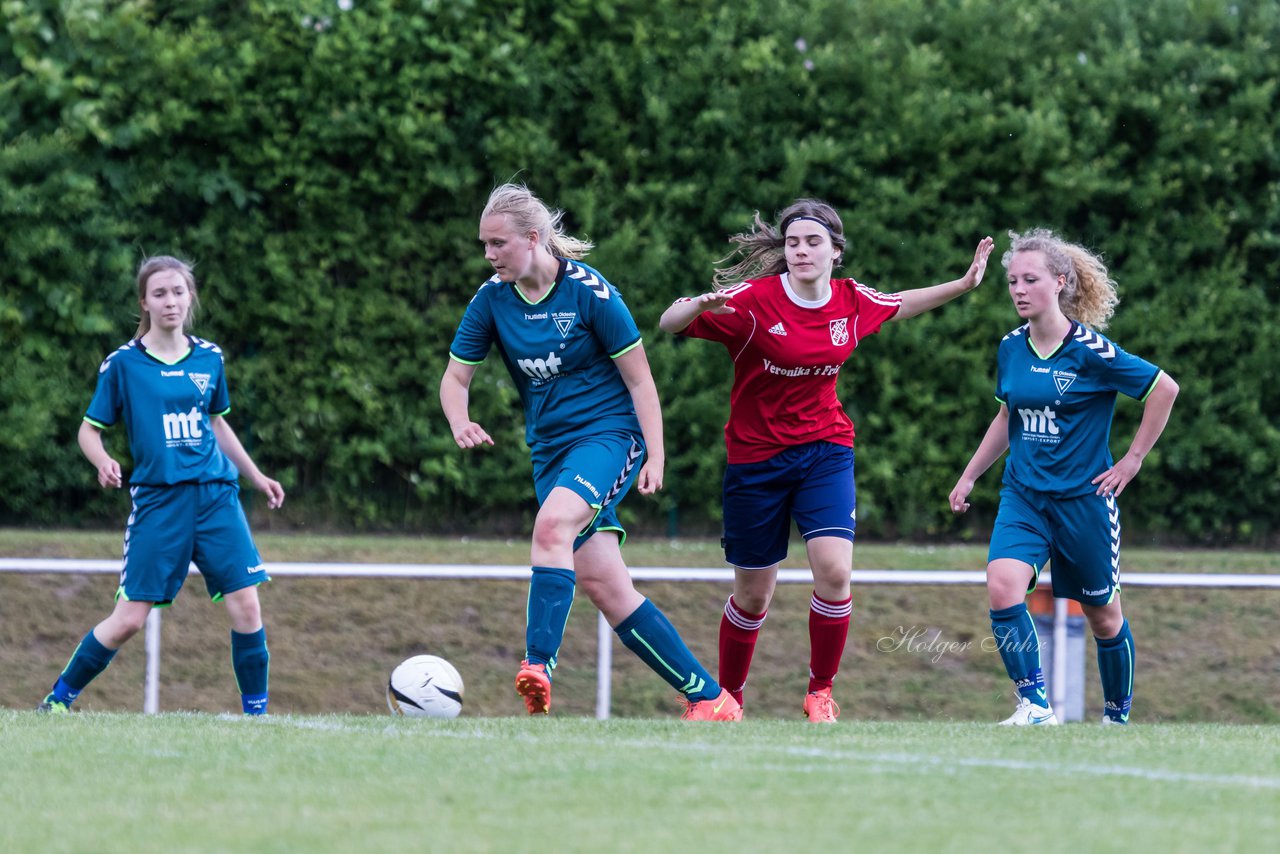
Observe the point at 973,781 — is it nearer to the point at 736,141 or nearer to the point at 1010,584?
the point at 1010,584

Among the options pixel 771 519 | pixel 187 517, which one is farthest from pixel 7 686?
pixel 771 519

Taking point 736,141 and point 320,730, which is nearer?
point 320,730

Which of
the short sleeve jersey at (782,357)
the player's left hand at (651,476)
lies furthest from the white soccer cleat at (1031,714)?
the player's left hand at (651,476)

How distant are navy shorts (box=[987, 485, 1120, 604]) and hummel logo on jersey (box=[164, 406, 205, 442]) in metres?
3.19

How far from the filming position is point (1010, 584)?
6223 millimetres

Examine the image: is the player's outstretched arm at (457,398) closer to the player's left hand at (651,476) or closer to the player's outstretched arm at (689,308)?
the player's left hand at (651,476)

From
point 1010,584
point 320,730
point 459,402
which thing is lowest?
point 320,730

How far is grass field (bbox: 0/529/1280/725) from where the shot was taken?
8.87 m

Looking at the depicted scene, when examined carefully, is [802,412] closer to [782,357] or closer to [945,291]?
[782,357]

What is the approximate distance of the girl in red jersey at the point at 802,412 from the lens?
251 inches

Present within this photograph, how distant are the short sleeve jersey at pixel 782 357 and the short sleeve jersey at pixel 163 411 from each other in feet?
6.63

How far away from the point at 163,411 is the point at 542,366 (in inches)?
65.7

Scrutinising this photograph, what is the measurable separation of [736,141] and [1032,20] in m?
2.07

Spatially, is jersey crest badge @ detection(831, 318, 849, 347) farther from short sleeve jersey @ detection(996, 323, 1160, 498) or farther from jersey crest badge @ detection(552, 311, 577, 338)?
jersey crest badge @ detection(552, 311, 577, 338)
